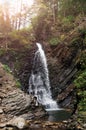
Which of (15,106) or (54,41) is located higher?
(54,41)

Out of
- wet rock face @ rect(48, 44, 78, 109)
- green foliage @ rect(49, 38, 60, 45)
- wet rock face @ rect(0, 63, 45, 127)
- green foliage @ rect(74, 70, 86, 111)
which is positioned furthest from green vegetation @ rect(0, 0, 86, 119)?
wet rock face @ rect(0, 63, 45, 127)

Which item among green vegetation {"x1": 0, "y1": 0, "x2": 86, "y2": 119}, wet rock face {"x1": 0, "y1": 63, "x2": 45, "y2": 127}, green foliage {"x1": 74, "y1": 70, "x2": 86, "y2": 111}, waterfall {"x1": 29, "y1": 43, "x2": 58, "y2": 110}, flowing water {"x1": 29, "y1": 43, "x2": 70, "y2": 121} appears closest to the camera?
wet rock face {"x1": 0, "y1": 63, "x2": 45, "y2": 127}

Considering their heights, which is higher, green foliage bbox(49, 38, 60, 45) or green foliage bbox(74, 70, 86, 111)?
green foliage bbox(49, 38, 60, 45)

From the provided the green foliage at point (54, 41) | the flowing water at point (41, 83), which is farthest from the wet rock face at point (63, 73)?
the green foliage at point (54, 41)

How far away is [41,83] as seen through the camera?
2223cm

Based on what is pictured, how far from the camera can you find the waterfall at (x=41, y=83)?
66.5 feet

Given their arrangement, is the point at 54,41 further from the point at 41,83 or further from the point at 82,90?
the point at 82,90

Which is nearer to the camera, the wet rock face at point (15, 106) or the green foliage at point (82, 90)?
the wet rock face at point (15, 106)

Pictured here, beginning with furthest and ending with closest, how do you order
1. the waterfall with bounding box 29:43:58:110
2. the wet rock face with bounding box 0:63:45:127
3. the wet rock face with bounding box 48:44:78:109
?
the waterfall with bounding box 29:43:58:110 < the wet rock face with bounding box 48:44:78:109 < the wet rock face with bounding box 0:63:45:127

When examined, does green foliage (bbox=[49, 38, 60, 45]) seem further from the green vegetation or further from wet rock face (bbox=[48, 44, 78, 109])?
wet rock face (bbox=[48, 44, 78, 109])

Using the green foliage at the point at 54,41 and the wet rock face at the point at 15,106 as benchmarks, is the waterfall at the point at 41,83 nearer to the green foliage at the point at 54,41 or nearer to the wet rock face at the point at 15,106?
the green foliage at the point at 54,41

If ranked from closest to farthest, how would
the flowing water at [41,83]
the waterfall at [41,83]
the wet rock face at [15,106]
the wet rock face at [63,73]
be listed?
the wet rock face at [15,106] → the wet rock face at [63,73] → the flowing water at [41,83] → the waterfall at [41,83]

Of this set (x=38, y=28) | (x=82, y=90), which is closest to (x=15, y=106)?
(x=82, y=90)

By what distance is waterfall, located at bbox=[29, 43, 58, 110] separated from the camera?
2026cm
